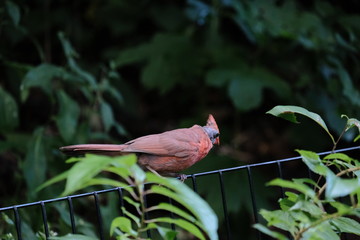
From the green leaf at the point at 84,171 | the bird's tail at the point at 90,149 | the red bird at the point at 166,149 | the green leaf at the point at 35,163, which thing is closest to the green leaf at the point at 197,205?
the green leaf at the point at 84,171

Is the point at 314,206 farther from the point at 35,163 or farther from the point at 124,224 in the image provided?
the point at 35,163

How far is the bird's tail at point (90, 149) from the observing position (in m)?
2.00

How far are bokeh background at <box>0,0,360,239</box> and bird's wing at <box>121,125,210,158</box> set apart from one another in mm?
977

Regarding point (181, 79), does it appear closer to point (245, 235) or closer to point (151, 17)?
point (151, 17)

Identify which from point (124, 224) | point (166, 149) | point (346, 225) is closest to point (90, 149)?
point (166, 149)

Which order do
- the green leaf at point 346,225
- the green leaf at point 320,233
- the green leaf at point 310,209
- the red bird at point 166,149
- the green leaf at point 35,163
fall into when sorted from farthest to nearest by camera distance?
the green leaf at point 35,163 < the red bird at point 166,149 < the green leaf at point 346,225 < the green leaf at point 310,209 < the green leaf at point 320,233

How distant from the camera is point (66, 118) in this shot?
326 centimetres

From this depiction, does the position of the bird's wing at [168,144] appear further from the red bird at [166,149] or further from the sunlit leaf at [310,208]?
the sunlit leaf at [310,208]

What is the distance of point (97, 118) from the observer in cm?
460

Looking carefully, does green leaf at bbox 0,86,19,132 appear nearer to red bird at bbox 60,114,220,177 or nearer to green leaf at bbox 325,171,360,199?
red bird at bbox 60,114,220,177

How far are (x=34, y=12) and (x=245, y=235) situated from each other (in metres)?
2.22

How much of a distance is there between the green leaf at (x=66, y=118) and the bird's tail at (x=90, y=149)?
1.09 m

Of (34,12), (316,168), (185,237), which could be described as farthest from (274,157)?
(316,168)

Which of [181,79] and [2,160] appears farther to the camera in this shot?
[181,79]
